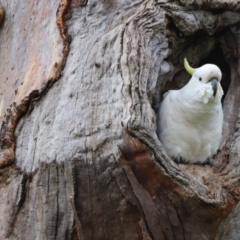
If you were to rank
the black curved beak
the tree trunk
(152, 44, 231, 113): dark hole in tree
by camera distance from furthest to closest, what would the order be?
(152, 44, 231, 113): dark hole in tree
the black curved beak
the tree trunk

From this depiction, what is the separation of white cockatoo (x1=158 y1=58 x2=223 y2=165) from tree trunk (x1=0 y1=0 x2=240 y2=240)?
7cm

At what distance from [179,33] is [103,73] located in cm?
44

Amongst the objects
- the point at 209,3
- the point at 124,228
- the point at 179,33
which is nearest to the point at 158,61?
the point at 179,33

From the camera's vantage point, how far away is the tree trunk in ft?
6.02

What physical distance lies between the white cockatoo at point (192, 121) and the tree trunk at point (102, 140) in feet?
0.22

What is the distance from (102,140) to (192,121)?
508 millimetres

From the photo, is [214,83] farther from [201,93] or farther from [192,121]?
[192,121]

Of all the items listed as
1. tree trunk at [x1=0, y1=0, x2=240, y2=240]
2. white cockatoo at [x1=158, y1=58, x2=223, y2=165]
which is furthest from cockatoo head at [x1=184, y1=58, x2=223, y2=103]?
tree trunk at [x1=0, y1=0, x2=240, y2=240]

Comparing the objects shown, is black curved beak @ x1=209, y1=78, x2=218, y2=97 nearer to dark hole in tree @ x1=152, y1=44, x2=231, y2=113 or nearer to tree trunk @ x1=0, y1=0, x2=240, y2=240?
tree trunk @ x1=0, y1=0, x2=240, y2=240

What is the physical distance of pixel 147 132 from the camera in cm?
180

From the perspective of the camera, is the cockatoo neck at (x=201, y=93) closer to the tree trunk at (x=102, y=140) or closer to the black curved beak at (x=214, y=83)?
the black curved beak at (x=214, y=83)

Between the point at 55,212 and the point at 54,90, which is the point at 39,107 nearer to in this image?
the point at 54,90

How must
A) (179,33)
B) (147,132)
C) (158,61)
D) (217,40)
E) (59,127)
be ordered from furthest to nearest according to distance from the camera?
(217,40) < (179,33) < (158,61) < (59,127) < (147,132)

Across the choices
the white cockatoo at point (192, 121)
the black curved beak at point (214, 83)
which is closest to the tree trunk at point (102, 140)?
the white cockatoo at point (192, 121)
